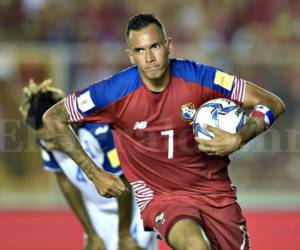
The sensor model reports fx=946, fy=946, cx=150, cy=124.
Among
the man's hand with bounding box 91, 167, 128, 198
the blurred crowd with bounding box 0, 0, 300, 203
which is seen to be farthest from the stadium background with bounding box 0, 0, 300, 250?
the man's hand with bounding box 91, 167, 128, 198

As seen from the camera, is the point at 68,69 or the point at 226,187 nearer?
the point at 226,187

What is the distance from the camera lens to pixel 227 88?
18.1 feet

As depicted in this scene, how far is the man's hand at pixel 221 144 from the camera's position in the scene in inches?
197

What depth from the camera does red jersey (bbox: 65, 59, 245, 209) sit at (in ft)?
18.1

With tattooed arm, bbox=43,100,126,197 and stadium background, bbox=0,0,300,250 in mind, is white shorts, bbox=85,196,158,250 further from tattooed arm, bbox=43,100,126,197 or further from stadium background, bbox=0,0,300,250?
stadium background, bbox=0,0,300,250

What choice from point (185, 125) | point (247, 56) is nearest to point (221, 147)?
point (185, 125)

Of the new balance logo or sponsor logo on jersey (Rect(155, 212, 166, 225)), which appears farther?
the new balance logo

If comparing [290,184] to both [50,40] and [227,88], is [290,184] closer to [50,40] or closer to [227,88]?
[50,40]

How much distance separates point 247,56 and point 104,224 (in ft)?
12.7

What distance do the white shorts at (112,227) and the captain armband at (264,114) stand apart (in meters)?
1.73

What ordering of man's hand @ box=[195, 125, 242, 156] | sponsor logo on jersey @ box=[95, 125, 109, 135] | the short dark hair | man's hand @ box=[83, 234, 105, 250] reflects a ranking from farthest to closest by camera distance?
1. man's hand @ box=[83, 234, 105, 250]
2. sponsor logo on jersey @ box=[95, 125, 109, 135]
3. the short dark hair
4. man's hand @ box=[195, 125, 242, 156]

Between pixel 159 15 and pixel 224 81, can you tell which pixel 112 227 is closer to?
pixel 224 81

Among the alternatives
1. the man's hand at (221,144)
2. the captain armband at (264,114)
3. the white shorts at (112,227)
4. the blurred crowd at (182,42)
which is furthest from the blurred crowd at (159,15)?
the man's hand at (221,144)

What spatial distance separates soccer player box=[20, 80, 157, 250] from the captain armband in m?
1.54
